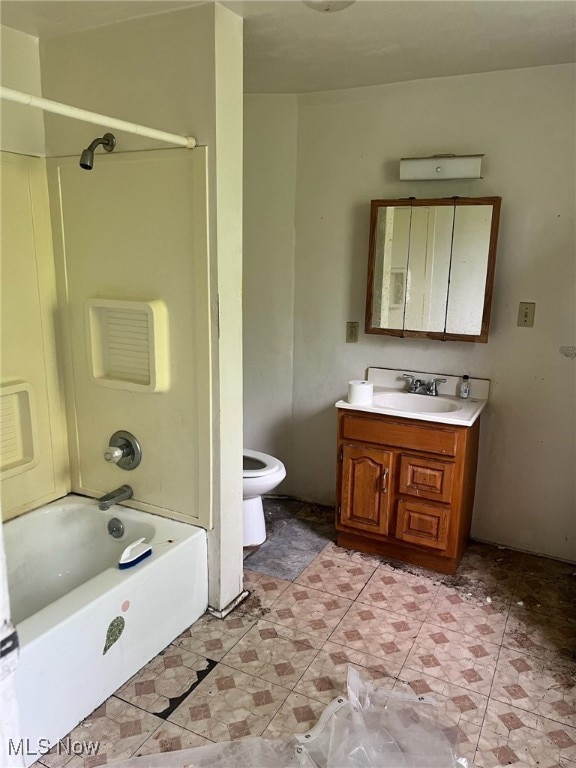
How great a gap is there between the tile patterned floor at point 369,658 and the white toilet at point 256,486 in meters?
0.10

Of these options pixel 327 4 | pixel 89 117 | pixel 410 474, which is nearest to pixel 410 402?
pixel 410 474

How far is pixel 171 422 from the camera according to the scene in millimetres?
2205

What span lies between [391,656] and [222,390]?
1.16m

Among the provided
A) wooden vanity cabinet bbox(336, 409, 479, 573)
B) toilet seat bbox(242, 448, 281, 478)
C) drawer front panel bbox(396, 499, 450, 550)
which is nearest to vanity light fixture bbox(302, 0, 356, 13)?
wooden vanity cabinet bbox(336, 409, 479, 573)

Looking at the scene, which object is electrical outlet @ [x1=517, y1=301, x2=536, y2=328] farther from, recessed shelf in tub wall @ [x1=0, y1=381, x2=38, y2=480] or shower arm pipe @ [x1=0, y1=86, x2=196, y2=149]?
recessed shelf in tub wall @ [x1=0, y1=381, x2=38, y2=480]

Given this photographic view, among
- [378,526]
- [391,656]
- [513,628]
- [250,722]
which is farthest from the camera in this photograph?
[378,526]

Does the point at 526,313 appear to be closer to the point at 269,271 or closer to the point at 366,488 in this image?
the point at 366,488

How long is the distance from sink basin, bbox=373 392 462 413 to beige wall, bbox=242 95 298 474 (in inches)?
24.5

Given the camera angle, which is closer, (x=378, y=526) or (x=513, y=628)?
(x=513, y=628)

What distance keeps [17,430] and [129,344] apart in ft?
1.94

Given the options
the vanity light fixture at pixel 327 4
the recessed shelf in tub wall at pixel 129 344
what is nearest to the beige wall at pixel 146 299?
the recessed shelf in tub wall at pixel 129 344

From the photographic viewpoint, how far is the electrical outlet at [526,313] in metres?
2.63

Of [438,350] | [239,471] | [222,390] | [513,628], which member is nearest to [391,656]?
[513,628]

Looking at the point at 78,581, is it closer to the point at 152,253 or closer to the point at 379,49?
the point at 152,253
